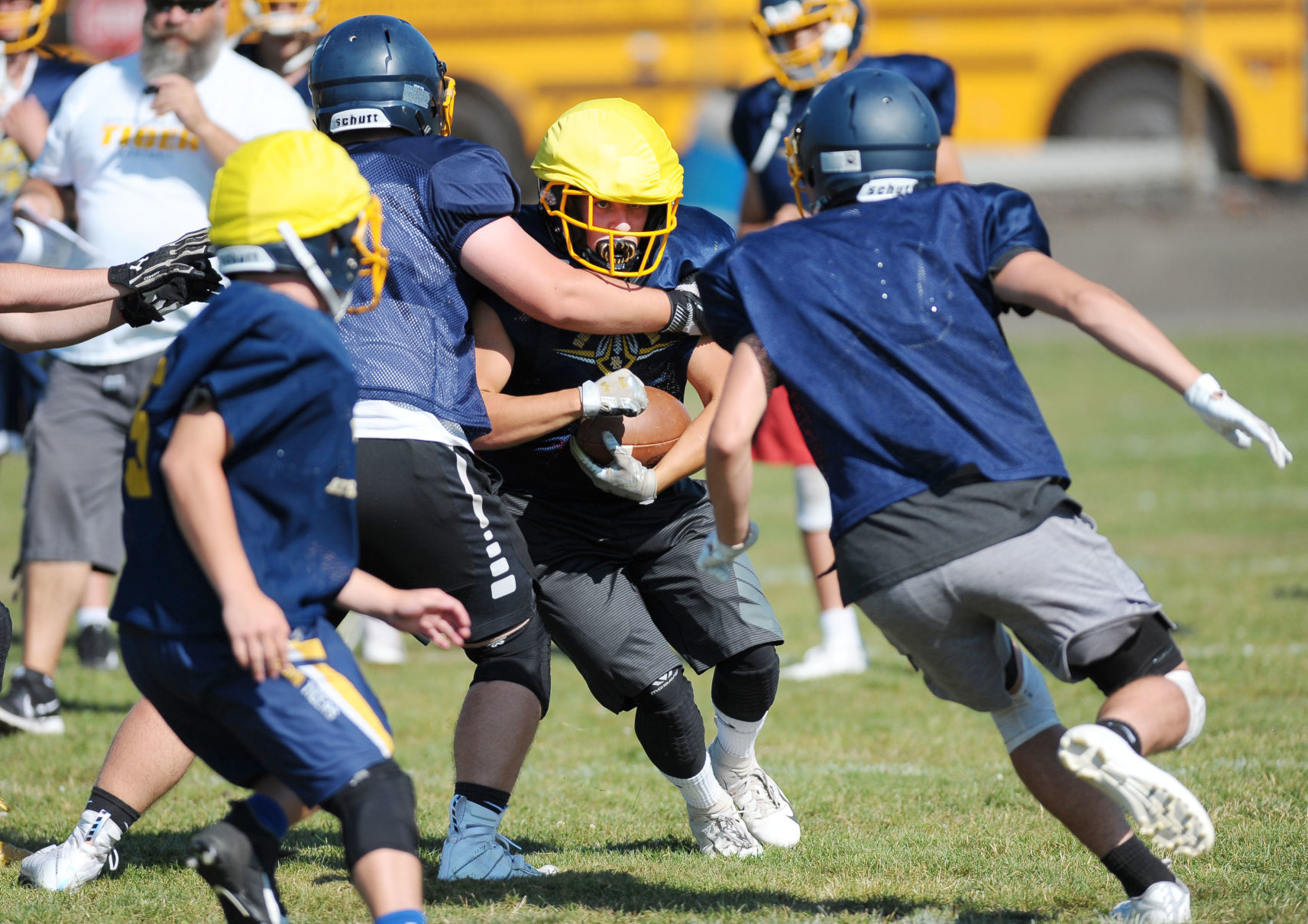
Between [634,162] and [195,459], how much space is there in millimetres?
1389

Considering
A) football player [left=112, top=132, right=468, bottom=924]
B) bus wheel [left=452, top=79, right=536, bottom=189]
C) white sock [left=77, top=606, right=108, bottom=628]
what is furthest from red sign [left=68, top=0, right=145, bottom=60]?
football player [left=112, top=132, right=468, bottom=924]

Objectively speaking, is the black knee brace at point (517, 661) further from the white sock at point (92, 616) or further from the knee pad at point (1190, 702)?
the white sock at point (92, 616)

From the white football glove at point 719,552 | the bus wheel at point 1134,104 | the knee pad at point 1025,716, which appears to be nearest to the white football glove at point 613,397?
the white football glove at point 719,552

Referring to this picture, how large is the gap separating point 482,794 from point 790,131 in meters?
3.12

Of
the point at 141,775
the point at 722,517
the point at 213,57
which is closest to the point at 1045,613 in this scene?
the point at 722,517

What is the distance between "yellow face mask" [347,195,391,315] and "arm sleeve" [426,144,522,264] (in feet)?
1.23

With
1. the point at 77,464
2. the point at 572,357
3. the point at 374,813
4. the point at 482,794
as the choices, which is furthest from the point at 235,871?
the point at 77,464

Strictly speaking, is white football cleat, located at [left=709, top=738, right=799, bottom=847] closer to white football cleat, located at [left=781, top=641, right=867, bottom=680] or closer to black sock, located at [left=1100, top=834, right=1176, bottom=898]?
black sock, located at [left=1100, top=834, right=1176, bottom=898]

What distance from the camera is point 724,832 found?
13.0 feet

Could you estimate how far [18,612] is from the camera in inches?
311

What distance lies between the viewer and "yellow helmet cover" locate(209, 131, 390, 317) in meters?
2.79

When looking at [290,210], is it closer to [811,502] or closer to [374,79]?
[374,79]

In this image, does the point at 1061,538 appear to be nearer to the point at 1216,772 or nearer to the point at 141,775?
the point at 1216,772

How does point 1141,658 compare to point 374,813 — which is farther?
point 1141,658
